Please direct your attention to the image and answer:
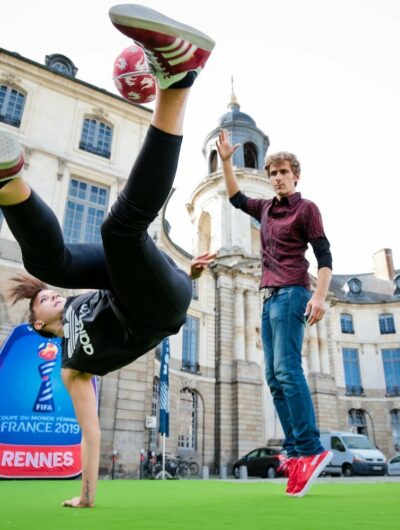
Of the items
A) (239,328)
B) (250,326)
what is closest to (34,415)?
(239,328)

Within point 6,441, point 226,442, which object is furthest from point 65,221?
point 226,442

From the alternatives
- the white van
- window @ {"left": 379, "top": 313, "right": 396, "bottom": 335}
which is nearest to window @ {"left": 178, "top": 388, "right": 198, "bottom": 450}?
the white van

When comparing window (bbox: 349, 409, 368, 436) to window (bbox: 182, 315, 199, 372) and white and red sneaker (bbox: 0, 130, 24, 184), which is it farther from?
white and red sneaker (bbox: 0, 130, 24, 184)

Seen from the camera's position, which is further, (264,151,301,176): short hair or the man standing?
(264,151,301,176): short hair

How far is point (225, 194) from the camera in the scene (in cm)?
3350

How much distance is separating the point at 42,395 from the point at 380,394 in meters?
32.2

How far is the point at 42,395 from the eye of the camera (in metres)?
10.1

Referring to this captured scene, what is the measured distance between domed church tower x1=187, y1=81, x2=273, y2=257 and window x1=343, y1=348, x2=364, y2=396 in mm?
12563

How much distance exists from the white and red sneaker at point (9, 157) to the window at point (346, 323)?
38.4 meters

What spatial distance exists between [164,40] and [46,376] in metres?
10.1

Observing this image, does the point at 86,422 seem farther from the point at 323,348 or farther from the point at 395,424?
the point at 395,424

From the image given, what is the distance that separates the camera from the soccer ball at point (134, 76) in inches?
126

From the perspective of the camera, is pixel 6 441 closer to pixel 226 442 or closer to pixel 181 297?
pixel 181 297

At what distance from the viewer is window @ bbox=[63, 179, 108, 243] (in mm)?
15367
